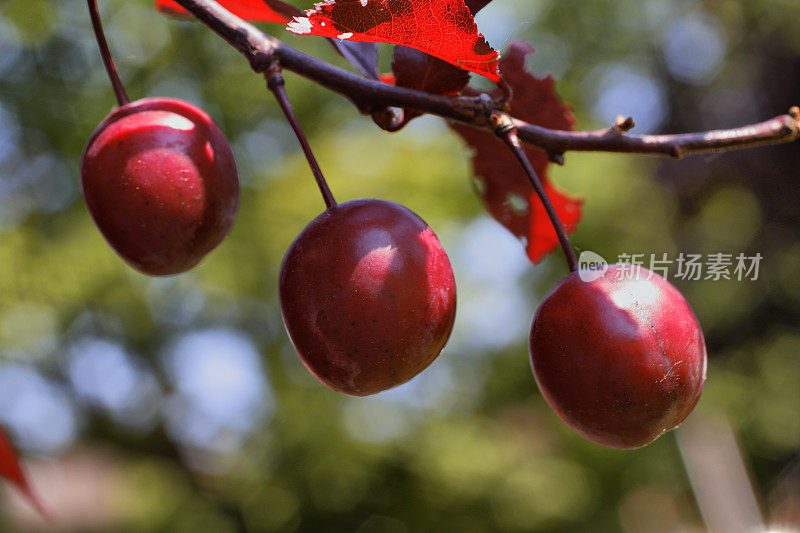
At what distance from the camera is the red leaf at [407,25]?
393 millimetres

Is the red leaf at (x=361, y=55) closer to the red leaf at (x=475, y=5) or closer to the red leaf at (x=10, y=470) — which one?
the red leaf at (x=475, y=5)

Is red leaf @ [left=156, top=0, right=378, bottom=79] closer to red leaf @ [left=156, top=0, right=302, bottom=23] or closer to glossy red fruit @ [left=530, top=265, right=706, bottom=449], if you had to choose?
red leaf @ [left=156, top=0, right=302, bottom=23]

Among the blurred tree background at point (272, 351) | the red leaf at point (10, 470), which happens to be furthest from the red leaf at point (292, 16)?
the blurred tree background at point (272, 351)

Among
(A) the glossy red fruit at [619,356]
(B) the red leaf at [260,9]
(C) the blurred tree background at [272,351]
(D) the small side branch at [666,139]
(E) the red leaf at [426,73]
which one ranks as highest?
(B) the red leaf at [260,9]

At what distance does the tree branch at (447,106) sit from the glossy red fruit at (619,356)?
0.35 feet

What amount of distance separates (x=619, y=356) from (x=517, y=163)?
274 mm

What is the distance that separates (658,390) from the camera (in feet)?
1.45

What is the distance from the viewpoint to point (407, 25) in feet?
1.33

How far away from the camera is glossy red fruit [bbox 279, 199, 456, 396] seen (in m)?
0.42

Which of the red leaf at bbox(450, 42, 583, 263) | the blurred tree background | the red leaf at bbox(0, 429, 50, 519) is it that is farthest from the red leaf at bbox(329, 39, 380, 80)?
the blurred tree background

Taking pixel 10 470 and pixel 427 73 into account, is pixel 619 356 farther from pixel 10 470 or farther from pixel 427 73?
pixel 10 470

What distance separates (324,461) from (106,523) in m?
1.96

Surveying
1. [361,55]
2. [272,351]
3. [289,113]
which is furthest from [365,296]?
[272,351]

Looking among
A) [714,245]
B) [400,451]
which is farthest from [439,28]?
[714,245]
